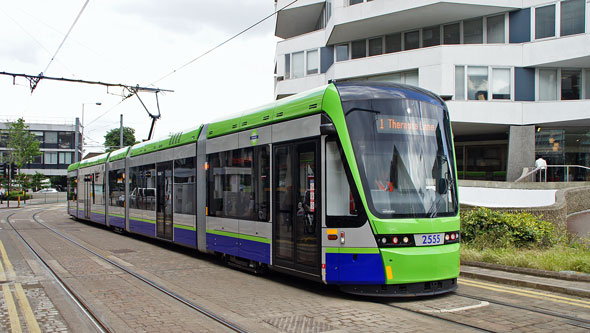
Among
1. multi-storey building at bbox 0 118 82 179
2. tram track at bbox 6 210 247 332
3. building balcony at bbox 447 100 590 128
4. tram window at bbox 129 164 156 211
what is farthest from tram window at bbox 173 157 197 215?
multi-storey building at bbox 0 118 82 179

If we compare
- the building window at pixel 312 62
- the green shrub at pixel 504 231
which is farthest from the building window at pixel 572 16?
the green shrub at pixel 504 231

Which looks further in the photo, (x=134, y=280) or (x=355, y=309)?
(x=134, y=280)

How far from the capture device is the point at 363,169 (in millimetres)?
7820

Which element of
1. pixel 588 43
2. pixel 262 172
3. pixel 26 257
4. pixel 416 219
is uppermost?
pixel 588 43

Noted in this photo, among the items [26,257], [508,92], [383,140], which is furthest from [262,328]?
[508,92]

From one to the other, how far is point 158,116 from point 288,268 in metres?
15.9

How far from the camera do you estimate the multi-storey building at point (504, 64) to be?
25.8 metres

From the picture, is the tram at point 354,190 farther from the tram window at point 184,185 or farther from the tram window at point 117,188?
the tram window at point 117,188

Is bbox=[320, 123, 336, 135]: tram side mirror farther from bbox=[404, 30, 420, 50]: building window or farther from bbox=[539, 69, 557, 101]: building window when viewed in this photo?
bbox=[404, 30, 420, 50]: building window

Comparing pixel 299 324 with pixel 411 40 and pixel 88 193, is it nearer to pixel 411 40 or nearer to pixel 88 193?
pixel 88 193

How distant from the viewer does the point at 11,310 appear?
742cm

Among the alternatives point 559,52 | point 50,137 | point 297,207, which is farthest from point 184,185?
point 50,137

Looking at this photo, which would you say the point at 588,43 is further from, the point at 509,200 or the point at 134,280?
the point at 134,280

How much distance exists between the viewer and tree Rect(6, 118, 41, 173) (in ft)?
192
